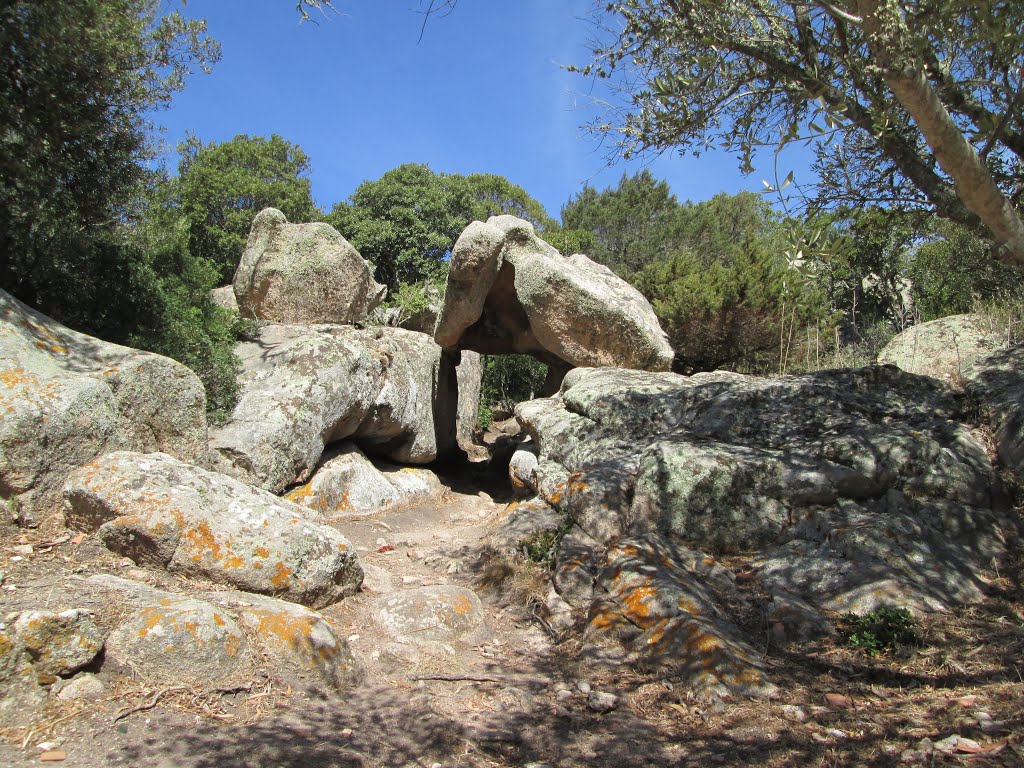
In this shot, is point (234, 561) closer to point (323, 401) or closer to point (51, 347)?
point (51, 347)

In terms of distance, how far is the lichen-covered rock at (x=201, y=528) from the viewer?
475 centimetres

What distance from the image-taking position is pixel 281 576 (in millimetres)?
5035

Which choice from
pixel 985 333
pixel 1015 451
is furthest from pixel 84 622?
pixel 985 333

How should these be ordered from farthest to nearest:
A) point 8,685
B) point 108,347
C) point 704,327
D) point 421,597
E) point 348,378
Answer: point 704,327 → point 348,378 → point 108,347 → point 421,597 → point 8,685

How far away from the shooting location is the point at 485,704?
4.19 metres

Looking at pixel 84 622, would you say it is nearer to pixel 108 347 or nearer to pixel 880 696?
pixel 108 347

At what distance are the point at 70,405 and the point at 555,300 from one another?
6.68m

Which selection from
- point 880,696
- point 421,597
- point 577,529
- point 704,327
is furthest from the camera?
point 704,327

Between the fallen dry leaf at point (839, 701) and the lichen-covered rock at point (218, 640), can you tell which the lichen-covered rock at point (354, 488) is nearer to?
the lichen-covered rock at point (218, 640)

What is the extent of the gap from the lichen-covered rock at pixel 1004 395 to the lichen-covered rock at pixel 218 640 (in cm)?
596

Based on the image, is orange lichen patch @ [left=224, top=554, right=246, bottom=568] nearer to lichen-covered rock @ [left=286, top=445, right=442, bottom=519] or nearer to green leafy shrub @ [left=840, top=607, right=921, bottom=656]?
lichen-covered rock @ [left=286, top=445, right=442, bottom=519]

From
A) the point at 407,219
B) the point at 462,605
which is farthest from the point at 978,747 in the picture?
the point at 407,219

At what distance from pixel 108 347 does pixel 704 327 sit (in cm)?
986

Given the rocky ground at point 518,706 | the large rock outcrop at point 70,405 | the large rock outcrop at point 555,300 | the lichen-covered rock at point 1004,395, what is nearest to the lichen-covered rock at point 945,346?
the lichen-covered rock at point 1004,395
